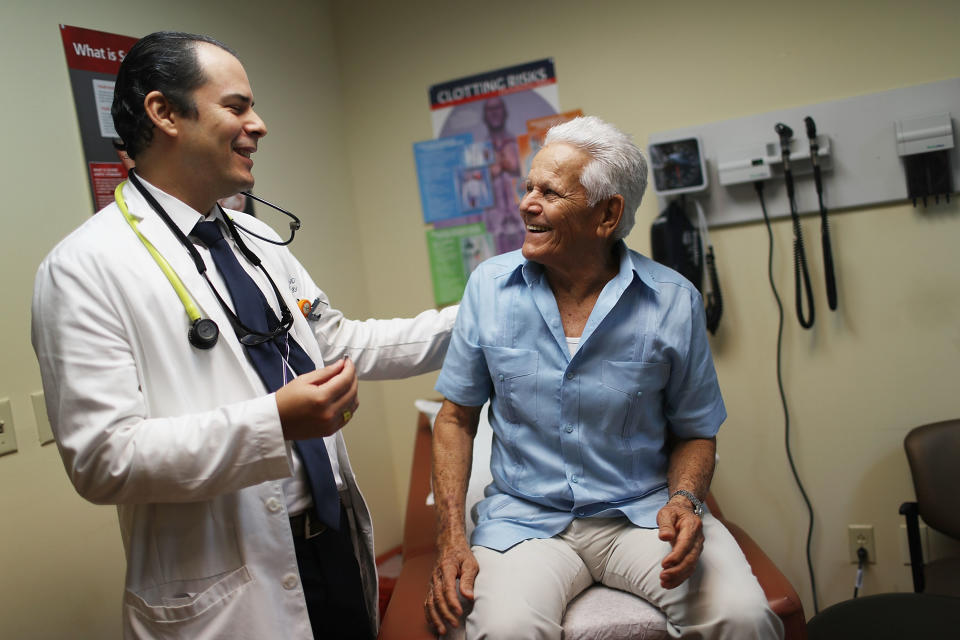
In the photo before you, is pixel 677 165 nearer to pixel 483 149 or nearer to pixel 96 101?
pixel 483 149

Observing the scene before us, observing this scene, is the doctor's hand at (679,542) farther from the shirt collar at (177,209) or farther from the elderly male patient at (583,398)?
the shirt collar at (177,209)

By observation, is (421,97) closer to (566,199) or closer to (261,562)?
(566,199)

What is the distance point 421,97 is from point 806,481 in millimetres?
1852

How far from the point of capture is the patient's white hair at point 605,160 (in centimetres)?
157

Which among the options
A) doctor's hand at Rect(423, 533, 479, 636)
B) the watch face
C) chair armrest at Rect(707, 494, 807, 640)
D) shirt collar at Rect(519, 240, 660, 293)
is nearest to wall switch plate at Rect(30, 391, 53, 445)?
doctor's hand at Rect(423, 533, 479, 636)

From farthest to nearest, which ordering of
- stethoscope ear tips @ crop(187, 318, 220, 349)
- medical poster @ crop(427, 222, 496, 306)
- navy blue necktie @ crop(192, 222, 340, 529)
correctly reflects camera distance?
medical poster @ crop(427, 222, 496, 306) < navy blue necktie @ crop(192, 222, 340, 529) < stethoscope ear tips @ crop(187, 318, 220, 349)

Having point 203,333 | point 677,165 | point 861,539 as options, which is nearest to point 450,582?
point 203,333

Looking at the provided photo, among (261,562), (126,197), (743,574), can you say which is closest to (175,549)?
(261,562)

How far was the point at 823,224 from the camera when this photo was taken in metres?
2.21

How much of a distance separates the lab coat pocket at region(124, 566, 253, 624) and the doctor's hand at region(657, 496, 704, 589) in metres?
0.74

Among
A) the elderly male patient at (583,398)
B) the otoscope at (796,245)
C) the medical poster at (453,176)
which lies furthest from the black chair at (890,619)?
the medical poster at (453,176)

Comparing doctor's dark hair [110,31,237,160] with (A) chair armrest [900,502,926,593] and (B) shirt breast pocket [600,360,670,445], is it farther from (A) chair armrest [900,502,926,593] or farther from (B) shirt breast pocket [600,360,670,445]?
(A) chair armrest [900,502,926,593]

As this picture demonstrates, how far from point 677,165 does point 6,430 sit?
190 cm

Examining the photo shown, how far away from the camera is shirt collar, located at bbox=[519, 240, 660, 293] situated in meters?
1.59
